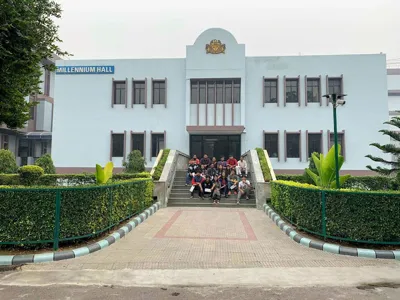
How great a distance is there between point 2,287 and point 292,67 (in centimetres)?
2047

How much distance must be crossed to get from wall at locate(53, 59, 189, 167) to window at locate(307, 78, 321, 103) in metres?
8.65

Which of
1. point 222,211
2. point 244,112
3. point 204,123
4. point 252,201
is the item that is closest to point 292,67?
point 244,112

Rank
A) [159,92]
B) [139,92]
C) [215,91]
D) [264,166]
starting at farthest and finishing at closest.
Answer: [139,92] < [159,92] < [215,91] < [264,166]

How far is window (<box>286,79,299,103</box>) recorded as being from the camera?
69.9 feet

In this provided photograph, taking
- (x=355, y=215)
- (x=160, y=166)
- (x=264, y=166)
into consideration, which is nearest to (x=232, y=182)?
(x=264, y=166)

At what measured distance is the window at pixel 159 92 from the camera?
72.9 feet

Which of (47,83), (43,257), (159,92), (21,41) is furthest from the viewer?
(47,83)

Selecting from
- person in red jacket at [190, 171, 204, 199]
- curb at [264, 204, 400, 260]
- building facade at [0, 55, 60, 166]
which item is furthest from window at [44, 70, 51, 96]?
curb at [264, 204, 400, 260]

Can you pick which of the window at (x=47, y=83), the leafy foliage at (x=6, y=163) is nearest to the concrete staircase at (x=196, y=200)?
the leafy foliage at (x=6, y=163)

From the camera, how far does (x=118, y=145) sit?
72.6ft

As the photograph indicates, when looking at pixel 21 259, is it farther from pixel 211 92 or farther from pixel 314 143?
pixel 314 143

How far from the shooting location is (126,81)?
22250mm

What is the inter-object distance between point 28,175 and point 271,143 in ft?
48.3

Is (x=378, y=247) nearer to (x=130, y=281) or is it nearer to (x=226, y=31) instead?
(x=130, y=281)
